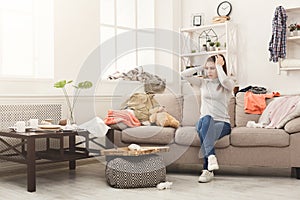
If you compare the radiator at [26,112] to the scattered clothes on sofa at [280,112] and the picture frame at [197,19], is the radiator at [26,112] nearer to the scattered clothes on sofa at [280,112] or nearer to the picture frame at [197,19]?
the scattered clothes on sofa at [280,112]

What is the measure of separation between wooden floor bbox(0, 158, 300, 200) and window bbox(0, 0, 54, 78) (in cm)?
101

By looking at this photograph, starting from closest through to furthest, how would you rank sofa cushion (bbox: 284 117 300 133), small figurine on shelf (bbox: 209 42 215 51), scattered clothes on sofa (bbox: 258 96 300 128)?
sofa cushion (bbox: 284 117 300 133) → scattered clothes on sofa (bbox: 258 96 300 128) → small figurine on shelf (bbox: 209 42 215 51)

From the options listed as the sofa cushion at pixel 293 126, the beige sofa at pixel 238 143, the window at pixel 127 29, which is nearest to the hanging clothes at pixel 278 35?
the beige sofa at pixel 238 143

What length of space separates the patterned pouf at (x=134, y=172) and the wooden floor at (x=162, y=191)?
3.0 inches

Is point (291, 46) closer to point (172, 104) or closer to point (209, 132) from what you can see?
point (172, 104)

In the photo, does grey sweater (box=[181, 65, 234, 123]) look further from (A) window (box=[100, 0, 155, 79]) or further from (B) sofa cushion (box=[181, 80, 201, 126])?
(A) window (box=[100, 0, 155, 79])

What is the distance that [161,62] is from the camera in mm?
6086

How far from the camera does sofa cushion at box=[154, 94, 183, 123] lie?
474 centimetres

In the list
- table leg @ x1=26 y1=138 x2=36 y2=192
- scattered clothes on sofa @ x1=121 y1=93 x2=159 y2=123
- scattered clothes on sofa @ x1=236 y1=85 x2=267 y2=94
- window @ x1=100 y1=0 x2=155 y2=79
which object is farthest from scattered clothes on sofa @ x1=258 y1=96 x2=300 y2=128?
table leg @ x1=26 y1=138 x2=36 y2=192

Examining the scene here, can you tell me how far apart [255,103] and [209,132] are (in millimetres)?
869

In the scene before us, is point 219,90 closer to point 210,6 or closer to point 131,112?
point 131,112

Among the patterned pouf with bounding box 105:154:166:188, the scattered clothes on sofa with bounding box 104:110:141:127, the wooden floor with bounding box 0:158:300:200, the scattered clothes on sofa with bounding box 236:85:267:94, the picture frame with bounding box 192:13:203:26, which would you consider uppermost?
the picture frame with bounding box 192:13:203:26

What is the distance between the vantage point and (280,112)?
A: 164 inches

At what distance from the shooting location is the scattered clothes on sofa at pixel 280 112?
3.95 meters
